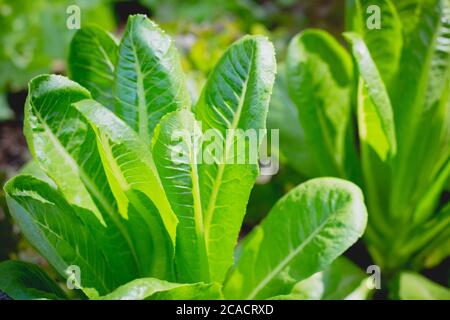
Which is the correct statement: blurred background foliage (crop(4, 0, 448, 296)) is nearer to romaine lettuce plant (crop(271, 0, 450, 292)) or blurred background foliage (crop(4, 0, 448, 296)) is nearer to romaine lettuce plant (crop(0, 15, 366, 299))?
romaine lettuce plant (crop(271, 0, 450, 292))

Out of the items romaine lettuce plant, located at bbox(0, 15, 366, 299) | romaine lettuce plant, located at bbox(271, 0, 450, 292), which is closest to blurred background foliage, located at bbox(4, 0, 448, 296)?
romaine lettuce plant, located at bbox(271, 0, 450, 292)

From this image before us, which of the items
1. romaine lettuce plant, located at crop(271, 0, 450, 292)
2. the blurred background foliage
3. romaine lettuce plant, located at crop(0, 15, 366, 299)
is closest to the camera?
romaine lettuce plant, located at crop(0, 15, 366, 299)

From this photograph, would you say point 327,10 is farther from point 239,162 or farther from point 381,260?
point 239,162

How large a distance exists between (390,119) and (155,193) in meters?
0.45

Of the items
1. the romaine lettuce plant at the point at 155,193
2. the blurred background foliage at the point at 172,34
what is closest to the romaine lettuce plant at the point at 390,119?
the blurred background foliage at the point at 172,34

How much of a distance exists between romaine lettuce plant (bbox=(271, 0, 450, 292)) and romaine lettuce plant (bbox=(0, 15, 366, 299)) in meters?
0.28

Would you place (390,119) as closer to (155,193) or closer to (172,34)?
(155,193)

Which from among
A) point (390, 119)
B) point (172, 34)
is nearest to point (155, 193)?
point (390, 119)

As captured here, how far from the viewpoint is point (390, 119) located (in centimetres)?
112

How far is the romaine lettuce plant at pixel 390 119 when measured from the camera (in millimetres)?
1203

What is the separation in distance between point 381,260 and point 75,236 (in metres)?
0.70

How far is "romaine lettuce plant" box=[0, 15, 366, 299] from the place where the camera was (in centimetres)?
90

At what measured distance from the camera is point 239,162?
93 centimetres

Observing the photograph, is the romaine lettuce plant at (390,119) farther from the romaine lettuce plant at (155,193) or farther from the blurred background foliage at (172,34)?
the romaine lettuce plant at (155,193)
